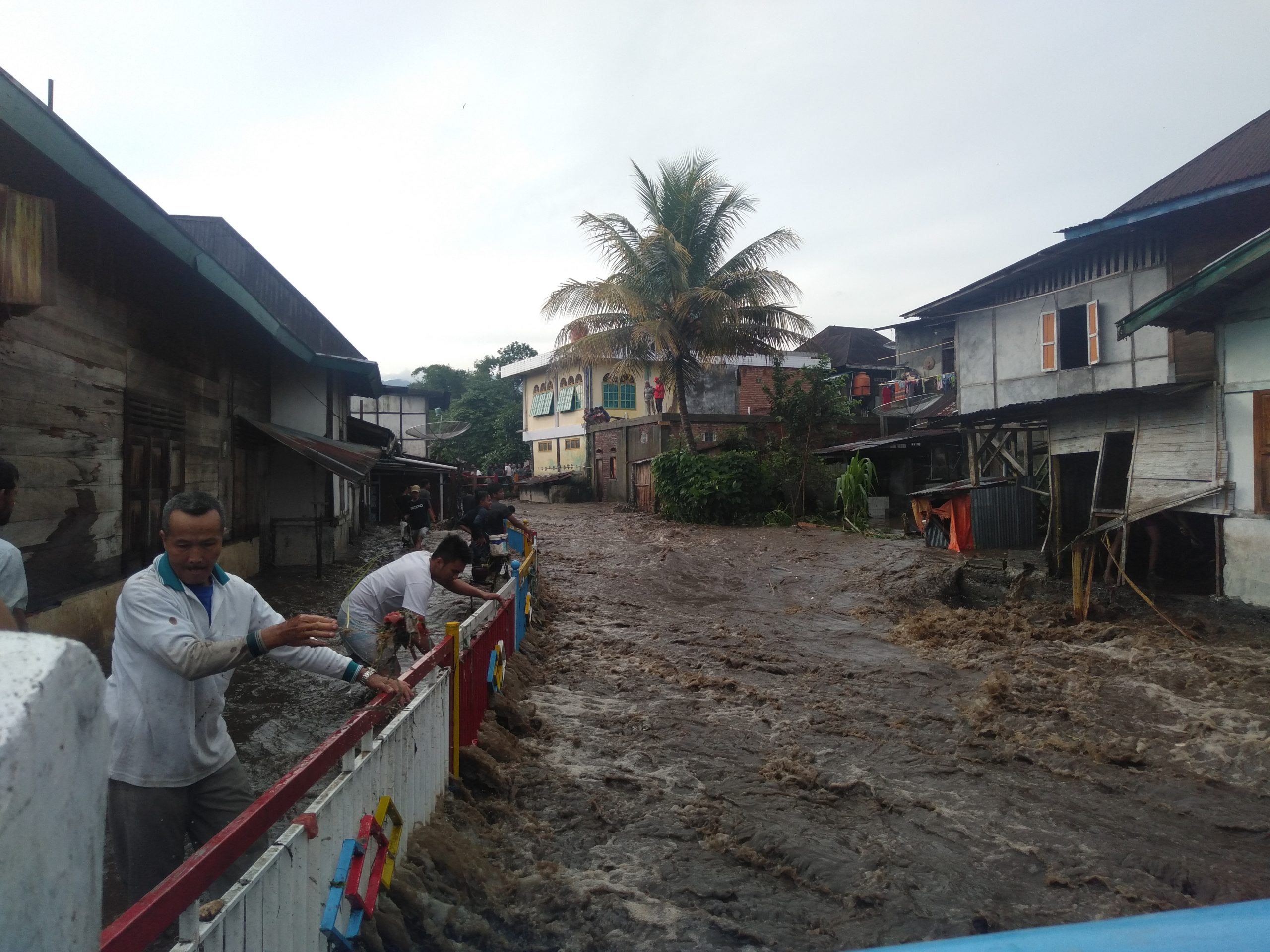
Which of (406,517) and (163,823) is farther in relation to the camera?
(406,517)

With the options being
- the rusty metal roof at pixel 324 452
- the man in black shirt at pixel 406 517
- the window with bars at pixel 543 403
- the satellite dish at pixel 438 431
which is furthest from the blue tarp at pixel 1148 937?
the window with bars at pixel 543 403

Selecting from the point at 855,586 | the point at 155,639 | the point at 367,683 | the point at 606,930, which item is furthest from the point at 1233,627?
the point at 155,639

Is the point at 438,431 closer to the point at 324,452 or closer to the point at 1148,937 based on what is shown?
the point at 324,452

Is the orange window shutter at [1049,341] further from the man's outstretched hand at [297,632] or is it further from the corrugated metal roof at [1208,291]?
the man's outstretched hand at [297,632]

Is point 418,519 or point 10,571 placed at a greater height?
point 10,571

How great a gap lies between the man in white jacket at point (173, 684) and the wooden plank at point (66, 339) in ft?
12.0

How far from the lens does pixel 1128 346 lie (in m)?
15.3

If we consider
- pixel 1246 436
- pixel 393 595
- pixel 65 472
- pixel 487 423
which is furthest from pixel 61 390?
pixel 487 423

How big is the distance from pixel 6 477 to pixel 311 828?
2.23m

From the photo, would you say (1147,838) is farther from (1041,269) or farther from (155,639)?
(1041,269)

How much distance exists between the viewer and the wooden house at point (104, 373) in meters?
5.12

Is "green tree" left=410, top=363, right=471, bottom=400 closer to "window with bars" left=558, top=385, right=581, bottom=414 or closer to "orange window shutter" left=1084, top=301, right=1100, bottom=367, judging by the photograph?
"window with bars" left=558, top=385, right=581, bottom=414

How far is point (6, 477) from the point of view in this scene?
11.5 ft

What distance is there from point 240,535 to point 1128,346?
51.7 ft
